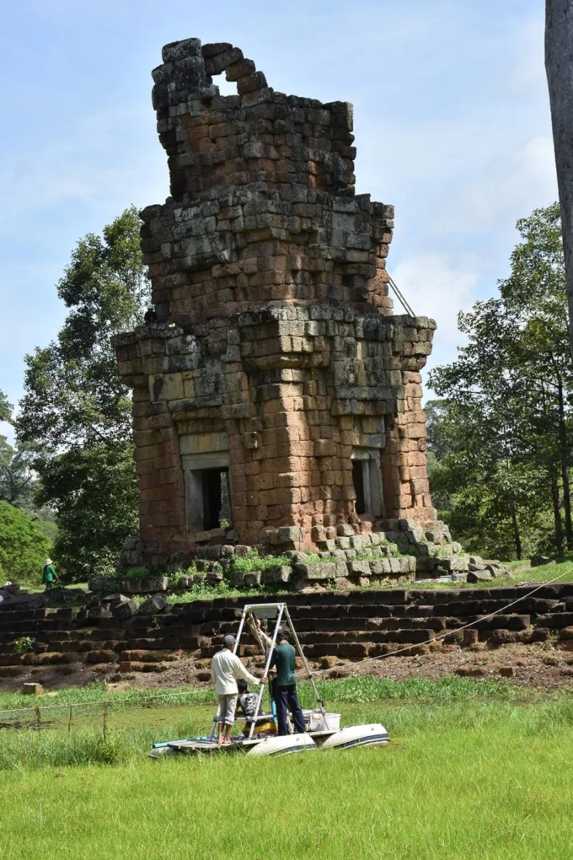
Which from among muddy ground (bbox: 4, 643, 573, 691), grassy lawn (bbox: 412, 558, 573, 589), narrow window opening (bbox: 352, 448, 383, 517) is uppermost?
narrow window opening (bbox: 352, 448, 383, 517)

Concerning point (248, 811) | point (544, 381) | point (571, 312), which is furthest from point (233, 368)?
point (571, 312)

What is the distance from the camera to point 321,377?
25.3 metres

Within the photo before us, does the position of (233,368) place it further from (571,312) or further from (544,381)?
(571,312)

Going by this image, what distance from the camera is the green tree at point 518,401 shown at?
104 feet

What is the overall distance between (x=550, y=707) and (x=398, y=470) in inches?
483

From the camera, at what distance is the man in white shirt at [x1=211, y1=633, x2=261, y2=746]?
1331 centimetres

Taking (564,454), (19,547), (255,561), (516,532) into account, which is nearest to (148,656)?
(255,561)

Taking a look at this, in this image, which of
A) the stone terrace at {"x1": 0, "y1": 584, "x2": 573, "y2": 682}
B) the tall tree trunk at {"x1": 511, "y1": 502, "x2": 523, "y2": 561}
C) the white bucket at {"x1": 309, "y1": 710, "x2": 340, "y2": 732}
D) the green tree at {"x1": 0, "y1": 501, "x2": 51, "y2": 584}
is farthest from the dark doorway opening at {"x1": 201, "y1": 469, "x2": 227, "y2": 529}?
the green tree at {"x1": 0, "y1": 501, "x2": 51, "y2": 584}

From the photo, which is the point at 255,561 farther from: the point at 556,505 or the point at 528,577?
the point at 556,505

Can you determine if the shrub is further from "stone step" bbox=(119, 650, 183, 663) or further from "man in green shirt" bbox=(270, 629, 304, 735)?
"man in green shirt" bbox=(270, 629, 304, 735)

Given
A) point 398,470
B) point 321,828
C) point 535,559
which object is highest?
point 398,470

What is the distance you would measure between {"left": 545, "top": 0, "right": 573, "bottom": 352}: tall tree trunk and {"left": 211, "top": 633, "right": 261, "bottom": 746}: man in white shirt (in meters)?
6.92

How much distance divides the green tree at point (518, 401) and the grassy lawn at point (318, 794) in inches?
682

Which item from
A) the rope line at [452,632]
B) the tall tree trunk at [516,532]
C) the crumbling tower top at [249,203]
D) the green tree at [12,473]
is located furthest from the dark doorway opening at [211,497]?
the green tree at [12,473]
